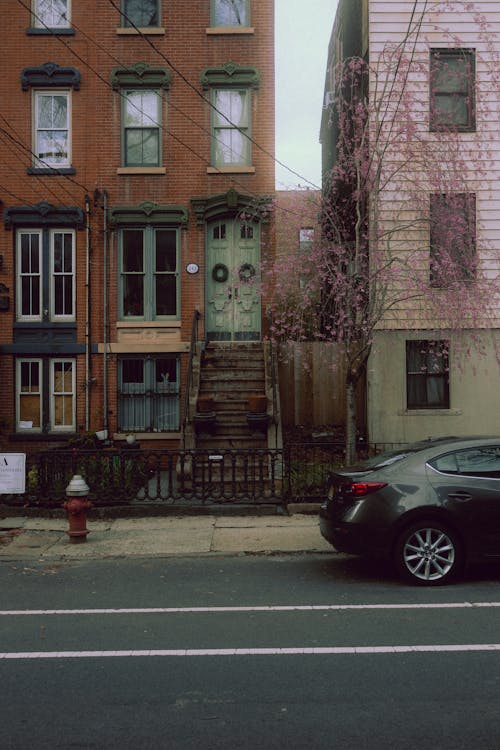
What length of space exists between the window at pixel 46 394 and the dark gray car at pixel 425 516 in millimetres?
10983

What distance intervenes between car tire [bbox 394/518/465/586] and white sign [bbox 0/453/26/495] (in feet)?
20.0

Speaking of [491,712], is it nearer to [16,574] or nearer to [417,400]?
[16,574]

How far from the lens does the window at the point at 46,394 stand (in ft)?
59.5

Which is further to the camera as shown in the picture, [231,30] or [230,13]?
[230,13]

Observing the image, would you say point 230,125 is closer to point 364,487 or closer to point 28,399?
point 28,399

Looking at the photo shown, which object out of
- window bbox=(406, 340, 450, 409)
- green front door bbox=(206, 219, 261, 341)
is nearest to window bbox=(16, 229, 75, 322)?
green front door bbox=(206, 219, 261, 341)

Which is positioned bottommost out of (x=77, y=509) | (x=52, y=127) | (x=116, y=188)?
(x=77, y=509)

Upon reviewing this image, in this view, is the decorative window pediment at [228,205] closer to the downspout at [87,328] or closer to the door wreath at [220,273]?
the door wreath at [220,273]

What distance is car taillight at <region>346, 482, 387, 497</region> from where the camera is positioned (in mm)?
8438

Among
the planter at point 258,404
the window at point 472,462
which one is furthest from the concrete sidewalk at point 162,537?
the planter at point 258,404

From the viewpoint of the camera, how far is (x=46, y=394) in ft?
59.4

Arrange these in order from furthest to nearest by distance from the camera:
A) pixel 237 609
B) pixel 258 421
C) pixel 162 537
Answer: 1. pixel 258 421
2. pixel 162 537
3. pixel 237 609

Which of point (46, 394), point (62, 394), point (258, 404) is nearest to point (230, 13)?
point (258, 404)

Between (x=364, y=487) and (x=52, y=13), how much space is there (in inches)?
584
